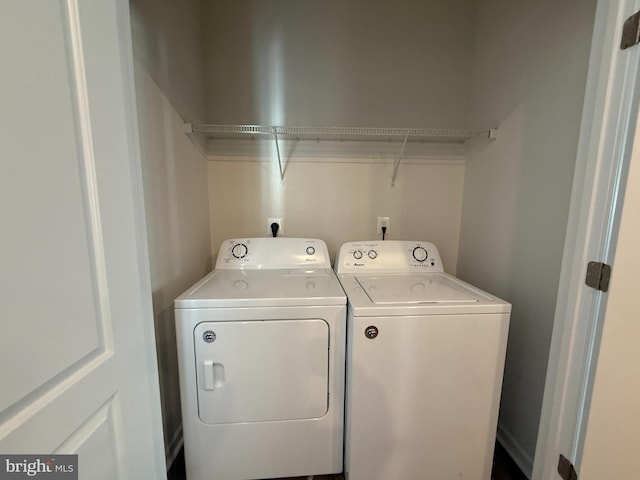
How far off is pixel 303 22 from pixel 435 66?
93 cm

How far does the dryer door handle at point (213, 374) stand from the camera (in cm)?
119

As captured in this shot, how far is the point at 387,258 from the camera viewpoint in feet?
5.65

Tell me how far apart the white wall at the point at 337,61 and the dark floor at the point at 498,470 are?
2.03 metres

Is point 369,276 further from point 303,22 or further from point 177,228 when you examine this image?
point 303,22

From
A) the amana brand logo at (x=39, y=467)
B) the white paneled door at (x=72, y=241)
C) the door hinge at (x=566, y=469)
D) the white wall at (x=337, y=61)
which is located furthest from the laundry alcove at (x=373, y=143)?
the amana brand logo at (x=39, y=467)

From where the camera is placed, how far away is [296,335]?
3.97ft

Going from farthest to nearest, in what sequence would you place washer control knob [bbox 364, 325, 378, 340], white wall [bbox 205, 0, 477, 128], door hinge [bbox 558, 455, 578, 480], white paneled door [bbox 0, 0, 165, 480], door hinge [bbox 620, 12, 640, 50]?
white wall [bbox 205, 0, 477, 128] < washer control knob [bbox 364, 325, 378, 340] < door hinge [bbox 558, 455, 578, 480] < door hinge [bbox 620, 12, 640, 50] < white paneled door [bbox 0, 0, 165, 480]

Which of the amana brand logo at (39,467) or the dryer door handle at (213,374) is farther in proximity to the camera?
the dryer door handle at (213,374)

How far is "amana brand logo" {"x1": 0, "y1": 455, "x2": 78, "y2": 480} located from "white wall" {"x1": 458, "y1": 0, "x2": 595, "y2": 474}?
1729 mm

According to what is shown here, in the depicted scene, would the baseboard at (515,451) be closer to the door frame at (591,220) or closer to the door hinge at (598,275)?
the door frame at (591,220)

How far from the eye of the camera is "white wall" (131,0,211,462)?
3.96 feet

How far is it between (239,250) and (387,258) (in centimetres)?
91

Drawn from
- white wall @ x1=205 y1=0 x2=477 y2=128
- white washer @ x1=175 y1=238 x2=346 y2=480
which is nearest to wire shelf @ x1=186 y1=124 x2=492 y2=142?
white wall @ x1=205 y1=0 x2=477 y2=128

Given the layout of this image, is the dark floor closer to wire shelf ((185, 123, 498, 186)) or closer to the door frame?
the door frame
